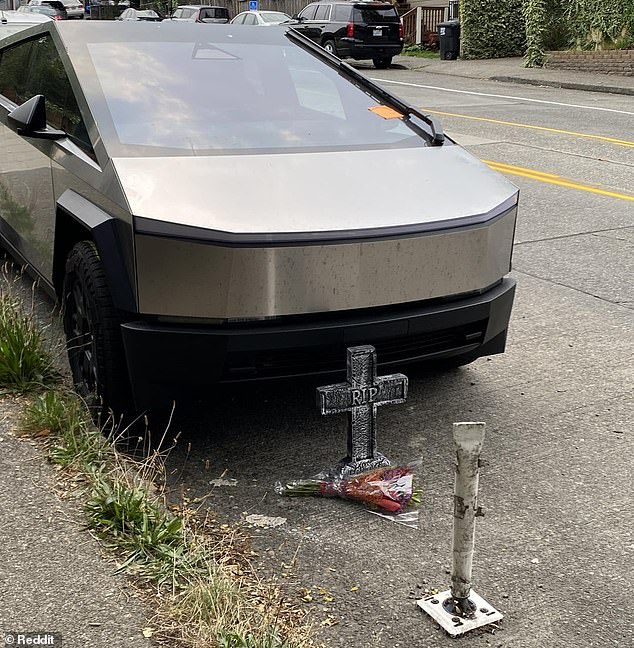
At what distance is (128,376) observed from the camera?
12.0ft

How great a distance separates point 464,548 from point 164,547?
910mm

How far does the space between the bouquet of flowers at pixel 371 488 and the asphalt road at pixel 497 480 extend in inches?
2.0

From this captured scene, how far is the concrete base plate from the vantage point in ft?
9.16

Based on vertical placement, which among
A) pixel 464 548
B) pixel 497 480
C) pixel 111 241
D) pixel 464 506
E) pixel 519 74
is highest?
pixel 111 241

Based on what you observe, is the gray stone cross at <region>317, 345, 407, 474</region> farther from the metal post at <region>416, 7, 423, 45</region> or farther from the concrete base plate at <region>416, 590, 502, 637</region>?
A: the metal post at <region>416, 7, 423, 45</region>

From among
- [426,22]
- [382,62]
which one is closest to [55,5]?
[382,62]

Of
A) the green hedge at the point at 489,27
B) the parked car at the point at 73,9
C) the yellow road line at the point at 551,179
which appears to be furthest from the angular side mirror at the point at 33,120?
the parked car at the point at 73,9

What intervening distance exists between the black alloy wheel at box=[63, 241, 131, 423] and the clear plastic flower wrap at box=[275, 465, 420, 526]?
0.75m

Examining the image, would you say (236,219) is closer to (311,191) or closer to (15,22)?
(311,191)

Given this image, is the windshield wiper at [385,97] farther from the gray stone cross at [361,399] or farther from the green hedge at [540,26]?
the green hedge at [540,26]

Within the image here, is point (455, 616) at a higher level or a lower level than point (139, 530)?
lower

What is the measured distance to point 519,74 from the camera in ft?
78.7

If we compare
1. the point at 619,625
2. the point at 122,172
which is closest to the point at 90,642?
the point at 619,625

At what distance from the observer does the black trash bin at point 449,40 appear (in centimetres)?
2912
